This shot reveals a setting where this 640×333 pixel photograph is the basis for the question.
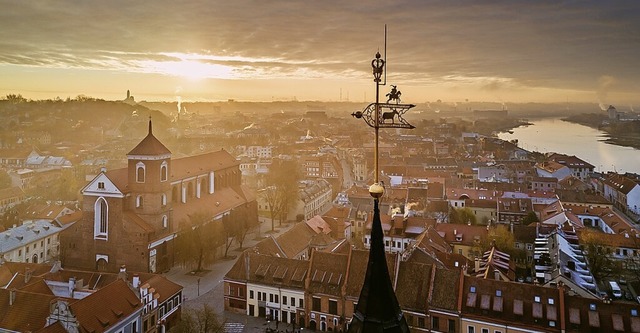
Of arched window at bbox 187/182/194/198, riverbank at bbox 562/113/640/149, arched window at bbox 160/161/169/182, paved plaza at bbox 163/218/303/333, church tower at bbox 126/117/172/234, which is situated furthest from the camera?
riverbank at bbox 562/113/640/149

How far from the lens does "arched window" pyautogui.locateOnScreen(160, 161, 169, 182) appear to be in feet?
59.7

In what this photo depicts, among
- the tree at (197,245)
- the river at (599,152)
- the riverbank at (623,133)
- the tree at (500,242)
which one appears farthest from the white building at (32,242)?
the riverbank at (623,133)

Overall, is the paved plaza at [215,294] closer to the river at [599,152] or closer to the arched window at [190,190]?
the arched window at [190,190]

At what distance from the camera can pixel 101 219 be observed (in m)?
17.2

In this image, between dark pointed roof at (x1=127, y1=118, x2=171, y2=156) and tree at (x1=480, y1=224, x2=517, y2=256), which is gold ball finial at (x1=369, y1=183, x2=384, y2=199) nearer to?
tree at (x1=480, y1=224, x2=517, y2=256)

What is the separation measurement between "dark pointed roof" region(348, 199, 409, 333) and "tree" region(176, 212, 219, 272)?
16045mm

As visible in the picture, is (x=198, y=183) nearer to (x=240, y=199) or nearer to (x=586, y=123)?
(x=240, y=199)

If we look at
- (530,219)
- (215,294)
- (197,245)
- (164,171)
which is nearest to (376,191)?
(215,294)

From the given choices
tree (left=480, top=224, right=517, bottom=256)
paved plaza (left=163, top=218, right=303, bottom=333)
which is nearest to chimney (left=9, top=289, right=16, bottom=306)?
paved plaza (left=163, top=218, right=303, bottom=333)

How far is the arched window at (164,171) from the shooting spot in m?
18.2

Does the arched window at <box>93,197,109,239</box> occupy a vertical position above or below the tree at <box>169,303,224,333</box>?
above

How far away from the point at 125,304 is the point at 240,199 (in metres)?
13.6

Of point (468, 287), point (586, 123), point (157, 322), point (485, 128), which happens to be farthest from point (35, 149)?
point (586, 123)

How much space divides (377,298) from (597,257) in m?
16.9
